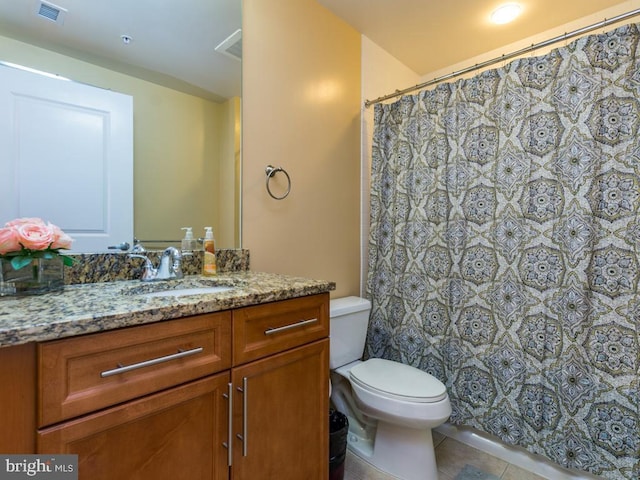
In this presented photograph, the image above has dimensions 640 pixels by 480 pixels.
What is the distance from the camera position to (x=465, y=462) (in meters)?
1.58

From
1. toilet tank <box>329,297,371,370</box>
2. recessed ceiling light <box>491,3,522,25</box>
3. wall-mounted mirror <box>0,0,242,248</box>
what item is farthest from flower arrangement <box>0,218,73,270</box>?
recessed ceiling light <box>491,3,522,25</box>

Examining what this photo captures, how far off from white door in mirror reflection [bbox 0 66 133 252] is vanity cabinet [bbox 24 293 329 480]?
651 millimetres

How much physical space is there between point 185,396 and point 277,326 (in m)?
0.32

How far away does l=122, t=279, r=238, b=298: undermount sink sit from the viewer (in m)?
1.08

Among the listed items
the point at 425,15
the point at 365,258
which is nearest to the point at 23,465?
the point at 365,258

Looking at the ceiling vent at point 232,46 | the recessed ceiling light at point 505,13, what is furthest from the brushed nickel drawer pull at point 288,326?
the recessed ceiling light at point 505,13

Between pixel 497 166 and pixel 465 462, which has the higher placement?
pixel 497 166

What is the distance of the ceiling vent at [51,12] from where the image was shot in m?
1.05

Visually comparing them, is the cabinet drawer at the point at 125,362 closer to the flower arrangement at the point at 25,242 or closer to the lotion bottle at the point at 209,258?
the flower arrangement at the point at 25,242

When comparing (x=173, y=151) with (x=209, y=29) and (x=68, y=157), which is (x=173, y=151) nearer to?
(x=68, y=157)

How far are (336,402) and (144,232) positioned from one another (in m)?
1.35

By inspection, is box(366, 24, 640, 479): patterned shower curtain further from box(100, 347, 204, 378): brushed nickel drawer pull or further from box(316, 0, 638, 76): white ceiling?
box(100, 347, 204, 378): brushed nickel drawer pull

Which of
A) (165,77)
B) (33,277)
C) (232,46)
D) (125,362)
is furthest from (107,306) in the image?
(232,46)

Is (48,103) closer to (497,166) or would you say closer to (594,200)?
(497,166)
